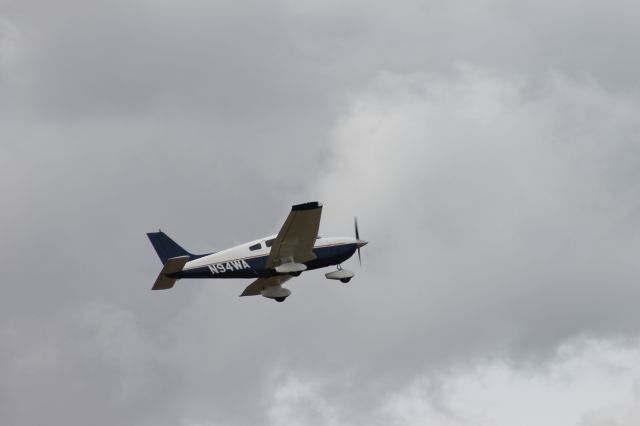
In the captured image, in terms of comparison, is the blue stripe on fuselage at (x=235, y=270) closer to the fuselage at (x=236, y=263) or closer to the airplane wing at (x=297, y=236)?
the fuselage at (x=236, y=263)

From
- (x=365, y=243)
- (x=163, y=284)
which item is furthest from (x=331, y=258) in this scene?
(x=163, y=284)

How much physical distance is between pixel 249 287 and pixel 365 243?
7138mm

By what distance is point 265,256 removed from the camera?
8588 cm

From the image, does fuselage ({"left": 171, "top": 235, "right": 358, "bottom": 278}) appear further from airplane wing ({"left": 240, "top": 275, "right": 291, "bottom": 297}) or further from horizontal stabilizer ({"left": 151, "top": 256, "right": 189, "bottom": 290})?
airplane wing ({"left": 240, "top": 275, "right": 291, "bottom": 297})

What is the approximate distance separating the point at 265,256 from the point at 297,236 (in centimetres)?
229

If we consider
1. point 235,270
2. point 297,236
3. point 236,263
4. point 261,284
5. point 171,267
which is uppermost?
point 261,284

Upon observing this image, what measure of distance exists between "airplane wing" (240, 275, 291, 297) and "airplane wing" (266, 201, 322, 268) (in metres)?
4.10

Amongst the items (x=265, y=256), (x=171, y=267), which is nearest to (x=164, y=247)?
(x=171, y=267)

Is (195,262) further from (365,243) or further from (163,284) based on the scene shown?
(365,243)

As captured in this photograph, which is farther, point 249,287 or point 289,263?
point 249,287

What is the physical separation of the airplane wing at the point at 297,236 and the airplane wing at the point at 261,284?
4.10 meters

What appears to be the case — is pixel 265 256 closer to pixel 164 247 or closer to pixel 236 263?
pixel 236 263

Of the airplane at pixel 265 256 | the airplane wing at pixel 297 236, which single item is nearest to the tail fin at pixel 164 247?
the airplane at pixel 265 256

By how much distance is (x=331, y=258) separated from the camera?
87.6 meters
